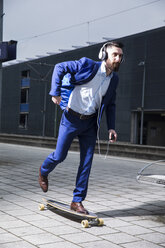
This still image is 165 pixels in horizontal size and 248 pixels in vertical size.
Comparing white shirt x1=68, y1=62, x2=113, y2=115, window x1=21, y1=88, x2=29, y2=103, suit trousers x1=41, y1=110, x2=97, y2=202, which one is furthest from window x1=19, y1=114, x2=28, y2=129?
white shirt x1=68, y1=62, x2=113, y2=115

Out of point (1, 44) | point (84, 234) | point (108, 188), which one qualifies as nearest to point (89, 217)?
point (84, 234)

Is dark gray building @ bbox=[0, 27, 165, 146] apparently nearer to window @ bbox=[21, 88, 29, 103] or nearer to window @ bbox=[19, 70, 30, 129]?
window @ bbox=[19, 70, 30, 129]

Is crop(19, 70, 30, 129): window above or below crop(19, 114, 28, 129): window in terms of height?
above

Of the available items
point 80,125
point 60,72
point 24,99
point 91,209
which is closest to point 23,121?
point 24,99

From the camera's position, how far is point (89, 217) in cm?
396

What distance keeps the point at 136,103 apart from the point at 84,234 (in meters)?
29.5

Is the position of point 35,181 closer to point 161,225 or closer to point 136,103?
point 161,225

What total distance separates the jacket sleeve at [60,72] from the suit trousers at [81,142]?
0.39 meters

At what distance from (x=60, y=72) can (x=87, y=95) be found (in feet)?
1.35

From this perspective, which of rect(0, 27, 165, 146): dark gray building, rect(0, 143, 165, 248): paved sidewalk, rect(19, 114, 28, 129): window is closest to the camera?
rect(0, 143, 165, 248): paved sidewalk

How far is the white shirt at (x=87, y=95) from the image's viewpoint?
407 centimetres

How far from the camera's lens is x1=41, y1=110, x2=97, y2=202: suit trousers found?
4137 mm

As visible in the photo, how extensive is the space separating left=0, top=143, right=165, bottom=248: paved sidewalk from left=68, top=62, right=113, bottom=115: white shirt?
125 cm

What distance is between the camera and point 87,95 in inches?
160
